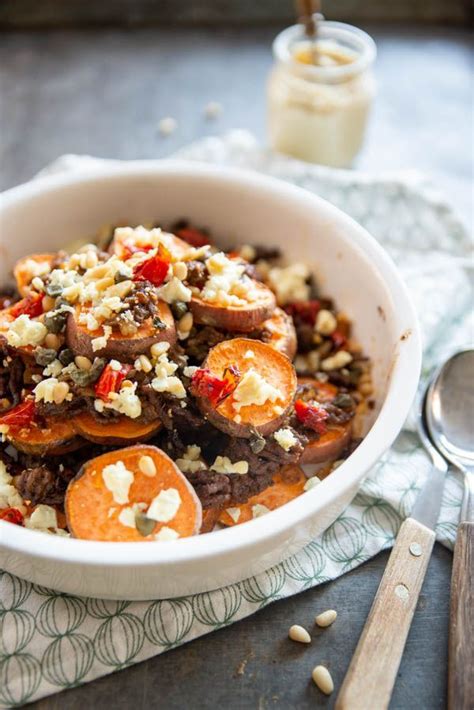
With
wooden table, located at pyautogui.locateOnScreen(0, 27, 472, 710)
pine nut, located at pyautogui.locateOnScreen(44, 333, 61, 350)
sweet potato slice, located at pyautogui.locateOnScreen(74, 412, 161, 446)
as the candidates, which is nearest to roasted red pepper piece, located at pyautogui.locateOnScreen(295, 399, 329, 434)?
sweet potato slice, located at pyautogui.locateOnScreen(74, 412, 161, 446)

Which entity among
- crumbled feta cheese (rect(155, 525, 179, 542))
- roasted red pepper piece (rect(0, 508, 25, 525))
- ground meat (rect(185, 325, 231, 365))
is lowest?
roasted red pepper piece (rect(0, 508, 25, 525))

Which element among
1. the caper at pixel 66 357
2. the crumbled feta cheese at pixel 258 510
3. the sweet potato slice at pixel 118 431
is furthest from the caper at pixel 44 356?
the crumbled feta cheese at pixel 258 510

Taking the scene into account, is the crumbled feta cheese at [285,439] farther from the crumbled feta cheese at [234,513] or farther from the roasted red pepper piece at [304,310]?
the roasted red pepper piece at [304,310]

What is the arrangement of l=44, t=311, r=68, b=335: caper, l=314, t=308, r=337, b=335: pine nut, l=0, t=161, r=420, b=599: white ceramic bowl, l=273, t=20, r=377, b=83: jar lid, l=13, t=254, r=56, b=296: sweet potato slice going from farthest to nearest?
l=273, t=20, r=377, b=83: jar lid < l=314, t=308, r=337, b=335: pine nut < l=13, t=254, r=56, b=296: sweet potato slice < l=44, t=311, r=68, b=335: caper < l=0, t=161, r=420, b=599: white ceramic bowl

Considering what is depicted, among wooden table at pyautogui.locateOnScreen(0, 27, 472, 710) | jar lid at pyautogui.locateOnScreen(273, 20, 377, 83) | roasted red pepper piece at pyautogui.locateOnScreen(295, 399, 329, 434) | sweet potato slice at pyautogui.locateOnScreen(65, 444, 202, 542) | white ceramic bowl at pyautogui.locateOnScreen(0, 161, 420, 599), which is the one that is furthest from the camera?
wooden table at pyautogui.locateOnScreen(0, 27, 472, 710)

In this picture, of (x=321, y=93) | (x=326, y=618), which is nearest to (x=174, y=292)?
(x=326, y=618)

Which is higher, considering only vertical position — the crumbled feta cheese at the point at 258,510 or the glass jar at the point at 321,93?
the glass jar at the point at 321,93

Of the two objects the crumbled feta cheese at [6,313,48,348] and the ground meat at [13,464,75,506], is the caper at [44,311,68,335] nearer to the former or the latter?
the crumbled feta cheese at [6,313,48,348]

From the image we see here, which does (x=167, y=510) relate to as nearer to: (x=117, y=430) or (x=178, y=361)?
(x=117, y=430)
